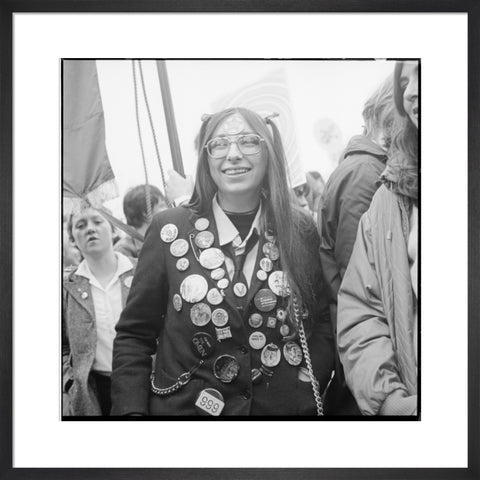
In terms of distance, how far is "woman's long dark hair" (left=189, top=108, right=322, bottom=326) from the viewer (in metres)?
1.36

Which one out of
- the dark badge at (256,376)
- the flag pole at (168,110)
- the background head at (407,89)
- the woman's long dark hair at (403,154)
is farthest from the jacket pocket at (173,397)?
the background head at (407,89)

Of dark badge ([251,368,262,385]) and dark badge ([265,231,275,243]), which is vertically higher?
dark badge ([265,231,275,243])

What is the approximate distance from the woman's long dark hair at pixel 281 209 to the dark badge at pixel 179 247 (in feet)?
0.28

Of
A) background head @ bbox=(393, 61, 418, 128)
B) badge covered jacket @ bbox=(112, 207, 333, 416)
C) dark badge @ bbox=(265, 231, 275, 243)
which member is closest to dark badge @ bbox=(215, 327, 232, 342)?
badge covered jacket @ bbox=(112, 207, 333, 416)

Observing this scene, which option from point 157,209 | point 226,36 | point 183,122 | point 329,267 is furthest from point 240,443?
point 226,36

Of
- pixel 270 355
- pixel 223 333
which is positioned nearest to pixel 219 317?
pixel 223 333

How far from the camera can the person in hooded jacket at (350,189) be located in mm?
1363

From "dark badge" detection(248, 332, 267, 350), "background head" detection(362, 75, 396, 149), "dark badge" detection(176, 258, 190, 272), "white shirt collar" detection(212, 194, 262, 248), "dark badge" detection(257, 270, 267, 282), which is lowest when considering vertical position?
"dark badge" detection(248, 332, 267, 350)

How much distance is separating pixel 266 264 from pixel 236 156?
0.24 meters

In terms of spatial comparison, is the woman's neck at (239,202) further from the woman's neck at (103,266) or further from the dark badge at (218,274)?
the woman's neck at (103,266)

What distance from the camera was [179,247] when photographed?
138cm

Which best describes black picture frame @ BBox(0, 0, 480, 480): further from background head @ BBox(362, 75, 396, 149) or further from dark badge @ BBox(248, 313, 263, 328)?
dark badge @ BBox(248, 313, 263, 328)

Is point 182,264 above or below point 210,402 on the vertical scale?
above

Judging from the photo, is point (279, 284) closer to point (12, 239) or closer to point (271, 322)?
point (271, 322)
